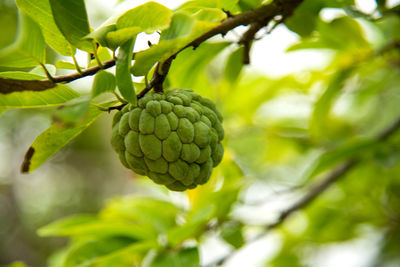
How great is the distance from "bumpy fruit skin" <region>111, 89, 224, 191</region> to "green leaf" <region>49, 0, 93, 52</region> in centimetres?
20

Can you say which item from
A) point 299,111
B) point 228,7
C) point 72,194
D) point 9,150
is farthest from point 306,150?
point 72,194

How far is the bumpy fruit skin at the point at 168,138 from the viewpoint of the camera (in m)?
0.93

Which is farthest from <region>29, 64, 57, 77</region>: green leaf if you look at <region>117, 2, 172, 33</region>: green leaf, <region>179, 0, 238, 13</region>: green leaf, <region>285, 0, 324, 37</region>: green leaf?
<region>285, 0, 324, 37</region>: green leaf

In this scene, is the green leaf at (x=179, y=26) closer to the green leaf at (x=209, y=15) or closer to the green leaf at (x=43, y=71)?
the green leaf at (x=209, y=15)

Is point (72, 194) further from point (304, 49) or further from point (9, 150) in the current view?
point (304, 49)

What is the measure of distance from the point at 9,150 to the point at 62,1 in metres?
5.55

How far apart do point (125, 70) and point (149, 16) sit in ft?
0.40

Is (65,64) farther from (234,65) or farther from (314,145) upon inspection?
(314,145)

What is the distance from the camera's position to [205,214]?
1.25 metres

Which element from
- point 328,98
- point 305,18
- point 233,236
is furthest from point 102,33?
point 328,98

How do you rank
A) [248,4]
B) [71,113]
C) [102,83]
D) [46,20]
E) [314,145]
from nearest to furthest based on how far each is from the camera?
[71,113] → [102,83] → [46,20] → [248,4] → [314,145]

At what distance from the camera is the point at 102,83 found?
0.82 m

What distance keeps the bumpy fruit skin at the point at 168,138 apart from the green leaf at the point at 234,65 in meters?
0.46

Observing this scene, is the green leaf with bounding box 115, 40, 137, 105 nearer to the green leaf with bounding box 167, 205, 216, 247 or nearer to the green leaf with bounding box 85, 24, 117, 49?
the green leaf with bounding box 85, 24, 117, 49
